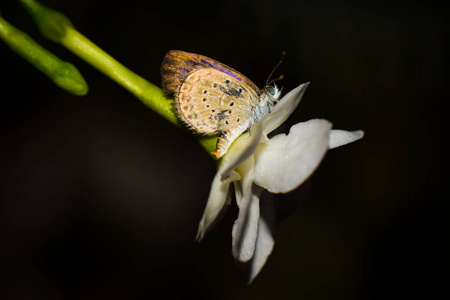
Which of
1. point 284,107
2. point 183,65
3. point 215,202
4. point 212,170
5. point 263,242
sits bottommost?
point 212,170

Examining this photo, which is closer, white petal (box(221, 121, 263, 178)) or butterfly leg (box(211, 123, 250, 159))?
white petal (box(221, 121, 263, 178))

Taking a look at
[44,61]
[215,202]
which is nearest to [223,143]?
[215,202]

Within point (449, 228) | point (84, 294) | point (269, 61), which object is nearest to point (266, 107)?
point (269, 61)

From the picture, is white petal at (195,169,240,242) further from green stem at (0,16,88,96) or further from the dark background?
the dark background

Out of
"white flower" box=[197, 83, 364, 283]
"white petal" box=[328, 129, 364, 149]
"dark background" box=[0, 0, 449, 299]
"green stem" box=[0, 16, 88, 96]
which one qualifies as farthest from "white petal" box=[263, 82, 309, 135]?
"dark background" box=[0, 0, 449, 299]

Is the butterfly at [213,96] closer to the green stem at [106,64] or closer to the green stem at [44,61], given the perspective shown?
the green stem at [106,64]

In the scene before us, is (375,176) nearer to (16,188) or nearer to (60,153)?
(60,153)

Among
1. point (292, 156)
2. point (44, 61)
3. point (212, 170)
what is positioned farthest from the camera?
point (212, 170)

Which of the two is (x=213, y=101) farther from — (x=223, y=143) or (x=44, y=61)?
(x=44, y=61)
